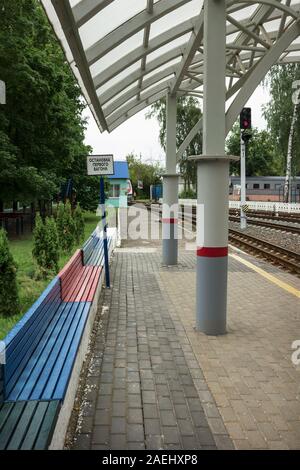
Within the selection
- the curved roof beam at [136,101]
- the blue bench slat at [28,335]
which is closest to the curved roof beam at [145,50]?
the curved roof beam at [136,101]

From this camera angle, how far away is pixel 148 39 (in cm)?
600

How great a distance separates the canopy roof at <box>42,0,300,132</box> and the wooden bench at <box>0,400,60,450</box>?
9.68 ft

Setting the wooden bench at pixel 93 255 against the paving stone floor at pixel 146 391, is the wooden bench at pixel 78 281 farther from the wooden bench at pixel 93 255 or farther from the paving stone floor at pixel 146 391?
the wooden bench at pixel 93 255

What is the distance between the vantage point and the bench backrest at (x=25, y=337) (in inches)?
116

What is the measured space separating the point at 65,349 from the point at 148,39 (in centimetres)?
445

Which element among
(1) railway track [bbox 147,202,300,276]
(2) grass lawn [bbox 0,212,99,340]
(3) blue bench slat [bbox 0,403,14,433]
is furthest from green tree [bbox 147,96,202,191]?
(3) blue bench slat [bbox 0,403,14,433]

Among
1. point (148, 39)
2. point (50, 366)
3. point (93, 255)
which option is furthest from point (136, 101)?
point (50, 366)

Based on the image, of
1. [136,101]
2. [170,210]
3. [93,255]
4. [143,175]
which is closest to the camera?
[136,101]

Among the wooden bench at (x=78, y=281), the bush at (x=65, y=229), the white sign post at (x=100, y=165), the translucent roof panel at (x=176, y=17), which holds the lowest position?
the wooden bench at (x=78, y=281)

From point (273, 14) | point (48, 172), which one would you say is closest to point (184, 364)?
point (273, 14)

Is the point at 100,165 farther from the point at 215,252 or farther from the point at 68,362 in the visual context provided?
the point at 68,362

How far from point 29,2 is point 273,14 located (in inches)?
406

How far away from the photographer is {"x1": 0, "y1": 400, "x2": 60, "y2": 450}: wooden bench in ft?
7.57

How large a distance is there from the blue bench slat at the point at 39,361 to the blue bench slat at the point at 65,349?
0.07 meters
